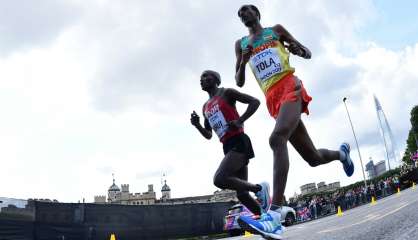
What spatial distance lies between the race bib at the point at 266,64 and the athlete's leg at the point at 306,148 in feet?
1.73

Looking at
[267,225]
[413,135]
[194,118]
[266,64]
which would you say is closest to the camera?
[267,225]

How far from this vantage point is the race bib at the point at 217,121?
5195 mm

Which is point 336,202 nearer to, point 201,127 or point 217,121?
point 201,127

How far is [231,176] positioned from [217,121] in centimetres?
68

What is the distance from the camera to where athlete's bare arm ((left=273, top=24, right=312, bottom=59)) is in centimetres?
406

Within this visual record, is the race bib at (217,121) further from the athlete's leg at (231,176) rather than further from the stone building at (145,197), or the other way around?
the stone building at (145,197)

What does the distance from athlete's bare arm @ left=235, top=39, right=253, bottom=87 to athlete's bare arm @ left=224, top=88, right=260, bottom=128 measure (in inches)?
35.0

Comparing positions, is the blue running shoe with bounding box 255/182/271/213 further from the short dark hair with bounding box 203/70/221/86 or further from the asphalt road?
the short dark hair with bounding box 203/70/221/86

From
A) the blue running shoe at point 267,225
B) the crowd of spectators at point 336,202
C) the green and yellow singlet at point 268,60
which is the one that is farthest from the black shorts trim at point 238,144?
the crowd of spectators at point 336,202

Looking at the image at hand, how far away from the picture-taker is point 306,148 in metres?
4.16

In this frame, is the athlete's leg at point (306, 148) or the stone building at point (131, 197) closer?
the athlete's leg at point (306, 148)

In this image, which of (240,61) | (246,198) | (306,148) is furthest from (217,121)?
(306,148)

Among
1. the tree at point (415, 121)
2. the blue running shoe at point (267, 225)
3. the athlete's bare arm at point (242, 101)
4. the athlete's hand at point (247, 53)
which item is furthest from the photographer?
the tree at point (415, 121)

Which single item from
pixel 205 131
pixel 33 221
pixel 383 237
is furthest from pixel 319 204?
pixel 383 237
